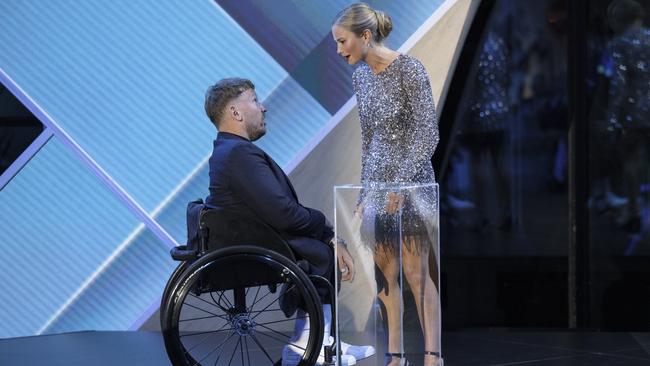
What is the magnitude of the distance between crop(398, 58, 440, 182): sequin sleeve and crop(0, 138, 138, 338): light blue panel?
6.26 feet

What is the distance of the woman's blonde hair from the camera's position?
3008 mm

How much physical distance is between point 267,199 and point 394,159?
396 mm

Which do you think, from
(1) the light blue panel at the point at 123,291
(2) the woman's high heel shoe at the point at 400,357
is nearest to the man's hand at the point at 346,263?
(2) the woman's high heel shoe at the point at 400,357

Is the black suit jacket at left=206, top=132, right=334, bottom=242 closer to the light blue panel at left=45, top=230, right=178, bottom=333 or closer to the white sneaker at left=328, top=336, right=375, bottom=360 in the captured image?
the white sneaker at left=328, top=336, right=375, bottom=360

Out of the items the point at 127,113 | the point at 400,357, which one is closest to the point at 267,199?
the point at 400,357

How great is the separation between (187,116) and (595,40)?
195cm

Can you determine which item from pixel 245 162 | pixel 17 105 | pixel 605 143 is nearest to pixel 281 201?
pixel 245 162

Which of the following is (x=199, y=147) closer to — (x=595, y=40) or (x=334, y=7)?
(x=334, y=7)

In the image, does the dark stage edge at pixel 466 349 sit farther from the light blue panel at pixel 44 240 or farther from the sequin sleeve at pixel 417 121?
the sequin sleeve at pixel 417 121

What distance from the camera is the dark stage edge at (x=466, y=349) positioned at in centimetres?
354

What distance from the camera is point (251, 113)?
3250mm

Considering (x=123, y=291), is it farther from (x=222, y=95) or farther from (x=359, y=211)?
(x=359, y=211)


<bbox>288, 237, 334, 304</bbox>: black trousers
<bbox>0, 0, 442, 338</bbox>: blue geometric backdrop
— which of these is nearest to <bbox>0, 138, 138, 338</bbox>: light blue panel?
<bbox>0, 0, 442, 338</bbox>: blue geometric backdrop

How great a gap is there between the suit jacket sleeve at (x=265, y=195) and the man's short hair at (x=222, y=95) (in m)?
0.21
